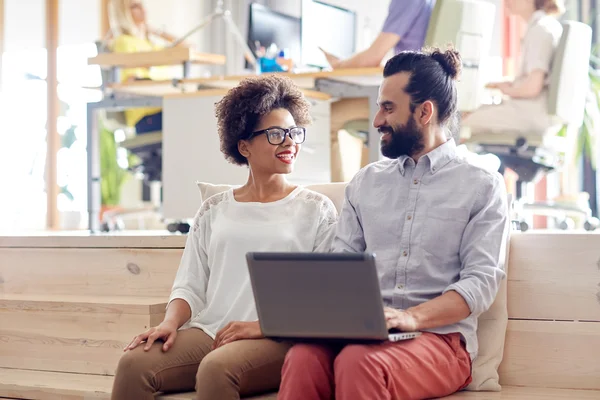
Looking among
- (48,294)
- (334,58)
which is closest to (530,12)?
(334,58)

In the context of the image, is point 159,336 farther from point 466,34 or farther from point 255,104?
point 466,34

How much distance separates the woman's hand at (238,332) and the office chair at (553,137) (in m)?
2.00

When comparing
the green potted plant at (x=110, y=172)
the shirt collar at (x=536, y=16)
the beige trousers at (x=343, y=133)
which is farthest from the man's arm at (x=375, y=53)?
the green potted plant at (x=110, y=172)

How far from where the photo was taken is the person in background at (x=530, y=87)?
366cm

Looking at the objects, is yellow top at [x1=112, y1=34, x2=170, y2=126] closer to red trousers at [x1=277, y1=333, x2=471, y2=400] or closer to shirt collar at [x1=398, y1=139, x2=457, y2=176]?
shirt collar at [x1=398, y1=139, x2=457, y2=176]

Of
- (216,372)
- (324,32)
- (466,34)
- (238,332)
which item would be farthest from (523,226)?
(324,32)

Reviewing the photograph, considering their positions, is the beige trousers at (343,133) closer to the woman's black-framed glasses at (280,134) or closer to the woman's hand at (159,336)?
the woman's black-framed glasses at (280,134)

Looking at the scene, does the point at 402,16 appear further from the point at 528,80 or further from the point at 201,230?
the point at 201,230

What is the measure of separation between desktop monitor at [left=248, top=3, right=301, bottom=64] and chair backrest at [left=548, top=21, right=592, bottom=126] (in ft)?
4.85

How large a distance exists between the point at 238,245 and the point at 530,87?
6.60ft

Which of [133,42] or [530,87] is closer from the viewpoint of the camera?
[530,87]

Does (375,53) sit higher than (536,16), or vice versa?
(536,16)

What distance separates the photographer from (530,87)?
11.9ft

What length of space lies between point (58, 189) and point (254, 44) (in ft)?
10.3
